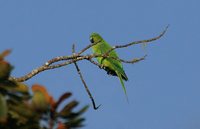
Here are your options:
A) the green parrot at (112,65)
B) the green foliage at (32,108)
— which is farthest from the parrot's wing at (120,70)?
the green foliage at (32,108)

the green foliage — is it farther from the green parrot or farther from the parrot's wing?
the parrot's wing

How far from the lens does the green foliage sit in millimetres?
2240

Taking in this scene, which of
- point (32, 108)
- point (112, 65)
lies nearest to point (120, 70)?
point (112, 65)

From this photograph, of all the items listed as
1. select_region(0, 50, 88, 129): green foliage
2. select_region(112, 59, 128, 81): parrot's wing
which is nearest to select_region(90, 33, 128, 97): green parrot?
select_region(112, 59, 128, 81): parrot's wing

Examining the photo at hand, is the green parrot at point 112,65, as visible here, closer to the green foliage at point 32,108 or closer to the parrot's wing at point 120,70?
the parrot's wing at point 120,70

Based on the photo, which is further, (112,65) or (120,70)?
(112,65)

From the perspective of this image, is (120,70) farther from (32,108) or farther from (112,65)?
(32,108)

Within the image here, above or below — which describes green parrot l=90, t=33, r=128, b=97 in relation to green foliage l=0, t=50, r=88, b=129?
above

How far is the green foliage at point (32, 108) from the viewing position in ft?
7.35

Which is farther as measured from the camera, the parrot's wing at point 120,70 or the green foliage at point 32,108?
the parrot's wing at point 120,70

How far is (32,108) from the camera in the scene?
2.26 m

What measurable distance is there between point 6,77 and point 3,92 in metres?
0.07

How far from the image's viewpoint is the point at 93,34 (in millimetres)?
14414

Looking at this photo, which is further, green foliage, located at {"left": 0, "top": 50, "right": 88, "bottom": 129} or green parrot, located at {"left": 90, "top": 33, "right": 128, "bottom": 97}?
green parrot, located at {"left": 90, "top": 33, "right": 128, "bottom": 97}
